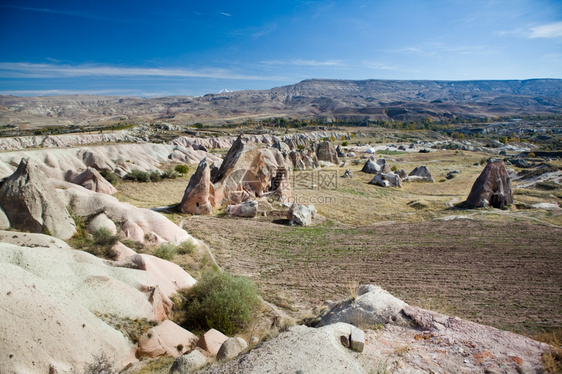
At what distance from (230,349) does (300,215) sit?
11441 mm

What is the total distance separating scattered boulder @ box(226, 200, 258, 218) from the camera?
17.0 m

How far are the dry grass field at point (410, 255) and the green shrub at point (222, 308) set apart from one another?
150cm

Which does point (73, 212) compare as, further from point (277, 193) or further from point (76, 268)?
point (277, 193)

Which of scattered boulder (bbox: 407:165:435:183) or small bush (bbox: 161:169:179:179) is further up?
small bush (bbox: 161:169:179:179)

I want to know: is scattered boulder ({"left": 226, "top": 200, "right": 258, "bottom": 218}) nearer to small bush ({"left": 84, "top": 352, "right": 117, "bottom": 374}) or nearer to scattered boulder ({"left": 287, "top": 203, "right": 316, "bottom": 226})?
scattered boulder ({"left": 287, "top": 203, "right": 316, "bottom": 226})

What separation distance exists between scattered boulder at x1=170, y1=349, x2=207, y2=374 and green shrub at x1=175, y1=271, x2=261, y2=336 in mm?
1925

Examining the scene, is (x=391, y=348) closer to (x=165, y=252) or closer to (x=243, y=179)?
(x=165, y=252)

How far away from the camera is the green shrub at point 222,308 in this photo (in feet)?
22.8

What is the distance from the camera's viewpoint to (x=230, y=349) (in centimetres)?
505

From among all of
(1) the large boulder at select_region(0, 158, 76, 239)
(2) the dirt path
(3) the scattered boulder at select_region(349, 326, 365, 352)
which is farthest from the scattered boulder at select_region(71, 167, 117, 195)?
(3) the scattered boulder at select_region(349, 326, 365, 352)

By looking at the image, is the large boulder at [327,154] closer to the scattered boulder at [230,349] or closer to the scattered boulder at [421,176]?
the scattered boulder at [421,176]

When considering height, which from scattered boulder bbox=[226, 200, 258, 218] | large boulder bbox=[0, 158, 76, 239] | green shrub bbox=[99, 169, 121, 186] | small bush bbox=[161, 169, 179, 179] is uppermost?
large boulder bbox=[0, 158, 76, 239]

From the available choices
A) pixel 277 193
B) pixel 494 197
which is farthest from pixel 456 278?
pixel 494 197

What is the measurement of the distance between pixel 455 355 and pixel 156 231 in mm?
9765
